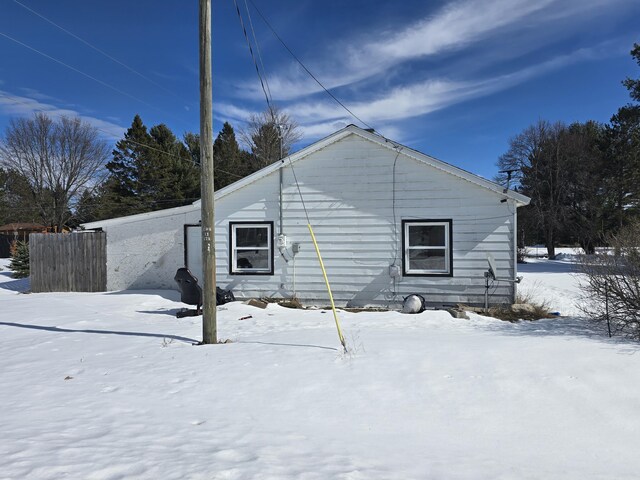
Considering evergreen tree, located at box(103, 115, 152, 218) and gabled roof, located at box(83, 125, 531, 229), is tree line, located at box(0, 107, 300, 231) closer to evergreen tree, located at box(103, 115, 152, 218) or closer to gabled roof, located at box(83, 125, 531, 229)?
evergreen tree, located at box(103, 115, 152, 218)

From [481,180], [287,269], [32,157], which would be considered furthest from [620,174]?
[32,157]

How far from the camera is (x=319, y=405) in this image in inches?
171

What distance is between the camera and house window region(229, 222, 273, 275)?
1162 cm

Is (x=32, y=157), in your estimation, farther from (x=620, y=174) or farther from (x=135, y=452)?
(x=620, y=174)

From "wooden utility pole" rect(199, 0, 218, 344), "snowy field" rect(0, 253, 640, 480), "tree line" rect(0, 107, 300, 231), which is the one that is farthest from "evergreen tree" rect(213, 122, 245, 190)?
"snowy field" rect(0, 253, 640, 480)

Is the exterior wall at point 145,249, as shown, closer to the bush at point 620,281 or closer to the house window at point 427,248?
the house window at point 427,248

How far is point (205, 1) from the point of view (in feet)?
21.6

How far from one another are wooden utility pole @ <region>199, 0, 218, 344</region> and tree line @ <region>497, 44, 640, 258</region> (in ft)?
106

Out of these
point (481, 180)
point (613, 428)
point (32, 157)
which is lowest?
point (613, 428)

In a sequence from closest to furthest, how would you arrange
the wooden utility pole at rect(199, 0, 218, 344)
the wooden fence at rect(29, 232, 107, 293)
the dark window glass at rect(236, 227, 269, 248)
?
the wooden utility pole at rect(199, 0, 218, 344)
the dark window glass at rect(236, 227, 269, 248)
the wooden fence at rect(29, 232, 107, 293)

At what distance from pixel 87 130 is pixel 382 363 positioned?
3667 centimetres

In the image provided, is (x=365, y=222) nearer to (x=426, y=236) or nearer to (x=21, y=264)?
(x=426, y=236)

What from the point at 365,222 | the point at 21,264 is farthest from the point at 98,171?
the point at 365,222

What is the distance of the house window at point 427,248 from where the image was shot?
10.7 m
